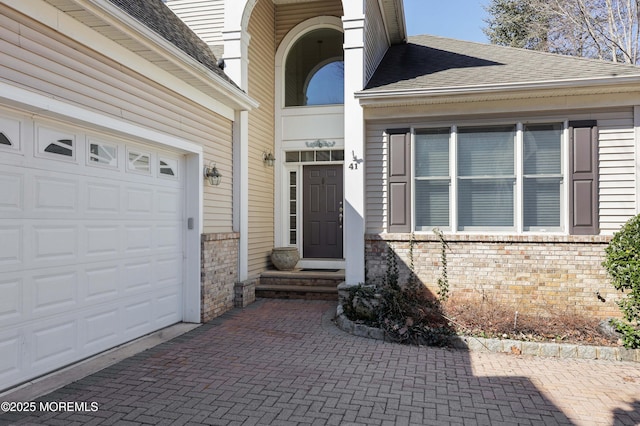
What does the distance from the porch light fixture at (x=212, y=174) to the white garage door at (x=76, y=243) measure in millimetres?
622

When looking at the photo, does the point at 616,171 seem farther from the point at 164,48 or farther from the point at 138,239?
the point at 138,239

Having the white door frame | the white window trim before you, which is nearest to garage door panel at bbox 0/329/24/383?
the white window trim

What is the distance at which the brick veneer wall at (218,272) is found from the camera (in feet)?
21.1

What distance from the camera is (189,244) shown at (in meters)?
6.33

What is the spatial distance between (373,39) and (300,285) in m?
4.90

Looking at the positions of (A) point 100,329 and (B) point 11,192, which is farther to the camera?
(A) point 100,329

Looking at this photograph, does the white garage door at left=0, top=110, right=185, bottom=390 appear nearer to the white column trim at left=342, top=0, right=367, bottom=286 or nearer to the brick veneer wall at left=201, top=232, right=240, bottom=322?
the brick veneer wall at left=201, top=232, right=240, bottom=322

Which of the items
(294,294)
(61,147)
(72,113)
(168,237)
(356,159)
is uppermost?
(72,113)

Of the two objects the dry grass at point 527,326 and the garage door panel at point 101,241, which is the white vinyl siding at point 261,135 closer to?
the garage door panel at point 101,241

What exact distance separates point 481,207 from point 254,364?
4.28m

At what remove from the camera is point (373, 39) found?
813cm

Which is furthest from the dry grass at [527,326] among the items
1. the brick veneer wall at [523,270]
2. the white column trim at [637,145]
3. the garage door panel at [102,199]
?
the garage door panel at [102,199]

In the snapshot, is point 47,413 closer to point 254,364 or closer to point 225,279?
point 254,364

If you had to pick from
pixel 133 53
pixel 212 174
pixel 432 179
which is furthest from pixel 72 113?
pixel 432 179
